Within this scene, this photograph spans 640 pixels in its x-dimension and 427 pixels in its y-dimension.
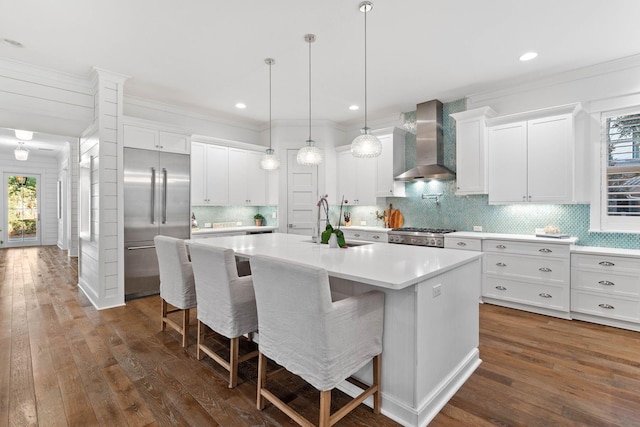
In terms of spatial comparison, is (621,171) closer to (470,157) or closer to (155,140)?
(470,157)

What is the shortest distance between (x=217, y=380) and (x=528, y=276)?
355 cm

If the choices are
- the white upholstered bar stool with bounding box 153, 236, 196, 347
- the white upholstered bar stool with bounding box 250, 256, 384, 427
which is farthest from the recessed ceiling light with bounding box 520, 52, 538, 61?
the white upholstered bar stool with bounding box 153, 236, 196, 347

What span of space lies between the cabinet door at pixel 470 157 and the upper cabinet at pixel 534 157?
112mm

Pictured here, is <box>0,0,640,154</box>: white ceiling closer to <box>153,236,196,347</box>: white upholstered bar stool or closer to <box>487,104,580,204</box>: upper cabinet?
<box>487,104,580,204</box>: upper cabinet

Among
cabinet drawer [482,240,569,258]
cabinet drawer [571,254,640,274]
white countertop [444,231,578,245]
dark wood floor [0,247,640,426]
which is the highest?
white countertop [444,231,578,245]

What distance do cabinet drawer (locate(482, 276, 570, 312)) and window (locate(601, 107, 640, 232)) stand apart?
1.00 m

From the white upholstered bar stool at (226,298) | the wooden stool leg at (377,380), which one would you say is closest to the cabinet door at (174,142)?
the white upholstered bar stool at (226,298)

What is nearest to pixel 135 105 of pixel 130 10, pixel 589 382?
pixel 130 10

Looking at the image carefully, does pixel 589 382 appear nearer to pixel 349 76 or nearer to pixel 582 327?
pixel 582 327

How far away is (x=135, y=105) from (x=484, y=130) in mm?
5062

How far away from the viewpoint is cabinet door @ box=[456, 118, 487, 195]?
13.9 ft

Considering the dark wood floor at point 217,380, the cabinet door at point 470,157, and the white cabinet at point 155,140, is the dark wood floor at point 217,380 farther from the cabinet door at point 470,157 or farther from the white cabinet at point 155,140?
the white cabinet at point 155,140

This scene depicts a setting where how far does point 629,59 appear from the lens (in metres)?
3.40

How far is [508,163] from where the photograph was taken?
4.05m
